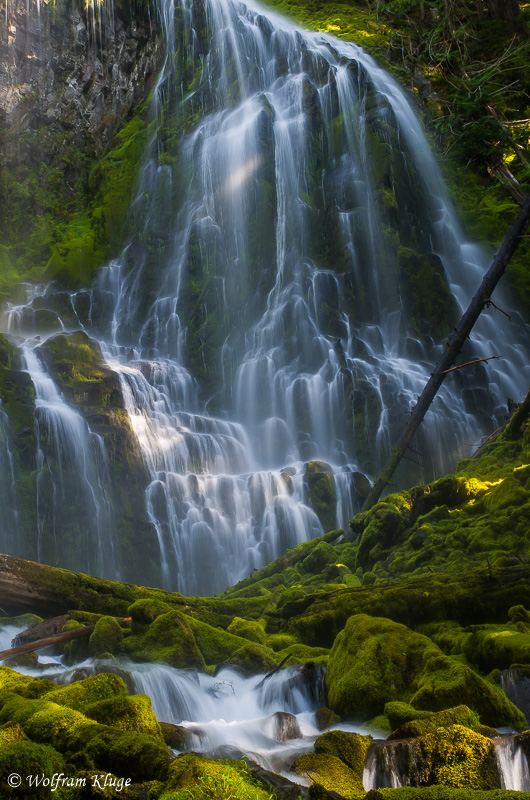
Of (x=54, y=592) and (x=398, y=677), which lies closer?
(x=398, y=677)

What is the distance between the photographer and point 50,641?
6520mm

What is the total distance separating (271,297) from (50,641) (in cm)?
2140

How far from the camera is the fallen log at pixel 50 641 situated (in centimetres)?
641

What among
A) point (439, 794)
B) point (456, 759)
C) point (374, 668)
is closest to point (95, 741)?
point (439, 794)

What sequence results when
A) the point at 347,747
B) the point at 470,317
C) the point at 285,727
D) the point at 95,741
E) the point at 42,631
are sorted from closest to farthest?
the point at 95,741 < the point at 347,747 < the point at 285,727 < the point at 42,631 < the point at 470,317

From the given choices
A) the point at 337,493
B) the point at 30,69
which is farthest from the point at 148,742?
the point at 30,69

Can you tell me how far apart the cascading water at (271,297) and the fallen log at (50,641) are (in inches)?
429

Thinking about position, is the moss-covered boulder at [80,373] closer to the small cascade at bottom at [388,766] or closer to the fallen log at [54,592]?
the fallen log at [54,592]

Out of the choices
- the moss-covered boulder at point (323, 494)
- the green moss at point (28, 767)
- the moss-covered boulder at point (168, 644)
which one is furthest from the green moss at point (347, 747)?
the moss-covered boulder at point (323, 494)

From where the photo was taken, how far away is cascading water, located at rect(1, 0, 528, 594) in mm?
19125

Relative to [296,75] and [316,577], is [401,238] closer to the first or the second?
[296,75]

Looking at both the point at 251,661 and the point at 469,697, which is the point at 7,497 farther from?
the point at 469,697

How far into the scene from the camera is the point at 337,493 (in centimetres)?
1856

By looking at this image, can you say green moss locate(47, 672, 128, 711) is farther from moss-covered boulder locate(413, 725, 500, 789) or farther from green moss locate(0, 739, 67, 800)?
moss-covered boulder locate(413, 725, 500, 789)
